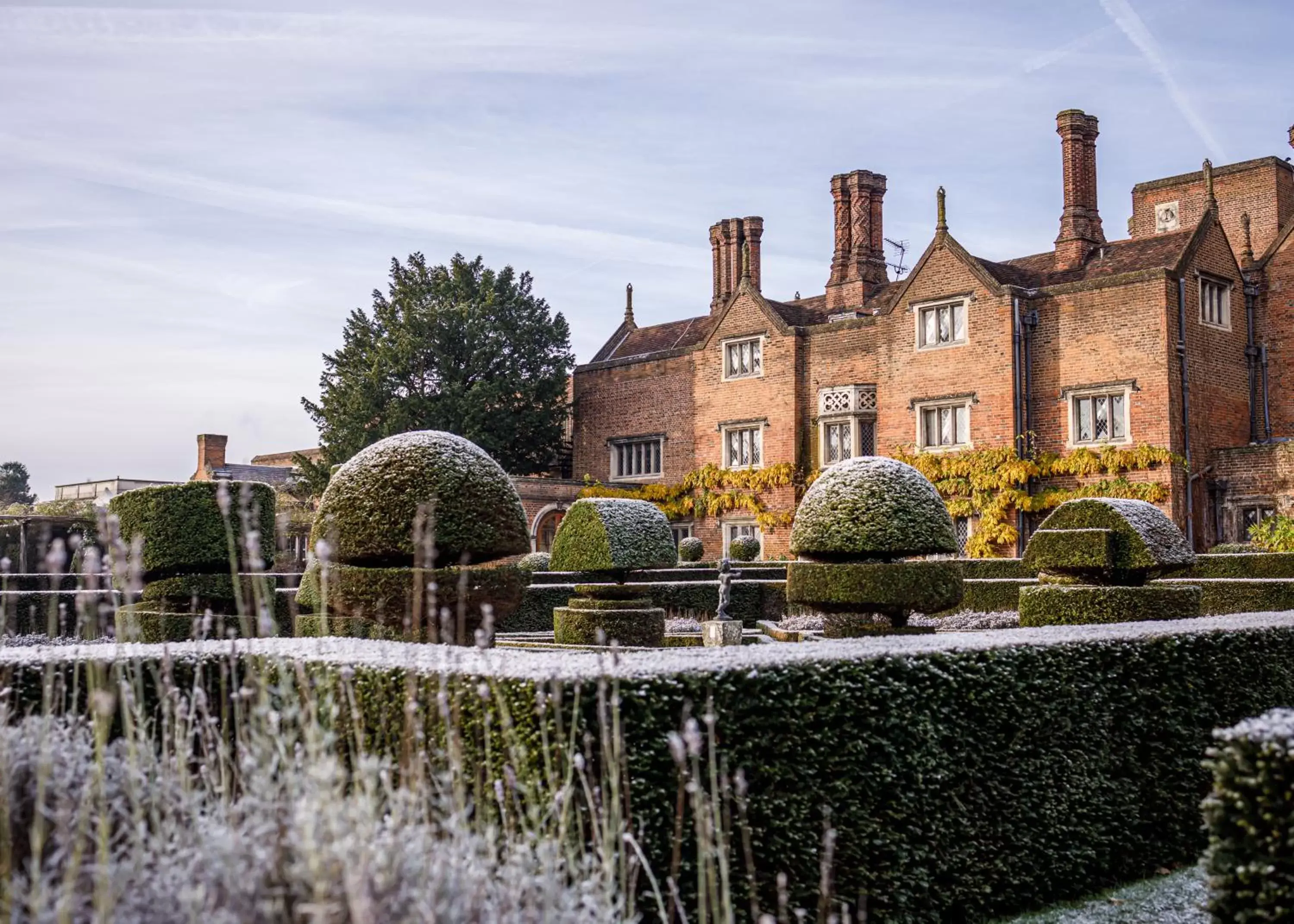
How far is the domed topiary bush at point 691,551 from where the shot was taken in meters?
28.1

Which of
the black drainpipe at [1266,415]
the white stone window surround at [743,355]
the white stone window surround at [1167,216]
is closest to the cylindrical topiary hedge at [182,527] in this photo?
the white stone window surround at [743,355]

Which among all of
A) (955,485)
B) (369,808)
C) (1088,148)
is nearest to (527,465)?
(955,485)

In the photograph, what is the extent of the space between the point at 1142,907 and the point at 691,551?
21.8m

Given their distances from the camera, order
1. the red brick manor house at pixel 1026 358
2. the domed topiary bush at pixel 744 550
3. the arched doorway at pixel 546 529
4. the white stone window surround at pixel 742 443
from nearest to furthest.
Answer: the red brick manor house at pixel 1026 358 → the domed topiary bush at pixel 744 550 → the white stone window surround at pixel 742 443 → the arched doorway at pixel 546 529

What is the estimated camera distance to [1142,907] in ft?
20.9

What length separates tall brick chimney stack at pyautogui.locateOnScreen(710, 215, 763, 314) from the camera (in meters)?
33.4

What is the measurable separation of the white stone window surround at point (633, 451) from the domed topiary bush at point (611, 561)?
1603cm

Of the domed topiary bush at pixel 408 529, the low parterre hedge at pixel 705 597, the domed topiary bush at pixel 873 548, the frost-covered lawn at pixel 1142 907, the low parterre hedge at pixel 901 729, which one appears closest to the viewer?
the low parterre hedge at pixel 901 729

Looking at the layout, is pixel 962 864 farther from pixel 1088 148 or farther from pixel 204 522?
pixel 1088 148

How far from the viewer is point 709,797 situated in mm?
5105

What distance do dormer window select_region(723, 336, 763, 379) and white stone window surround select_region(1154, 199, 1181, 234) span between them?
39.1 ft

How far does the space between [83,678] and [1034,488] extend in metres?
22.3

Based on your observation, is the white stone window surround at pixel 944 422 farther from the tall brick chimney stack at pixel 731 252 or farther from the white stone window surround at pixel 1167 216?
the white stone window surround at pixel 1167 216

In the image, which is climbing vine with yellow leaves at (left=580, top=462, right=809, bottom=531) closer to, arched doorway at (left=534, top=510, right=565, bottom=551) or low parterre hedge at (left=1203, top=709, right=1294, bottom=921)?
arched doorway at (left=534, top=510, right=565, bottom=551)
